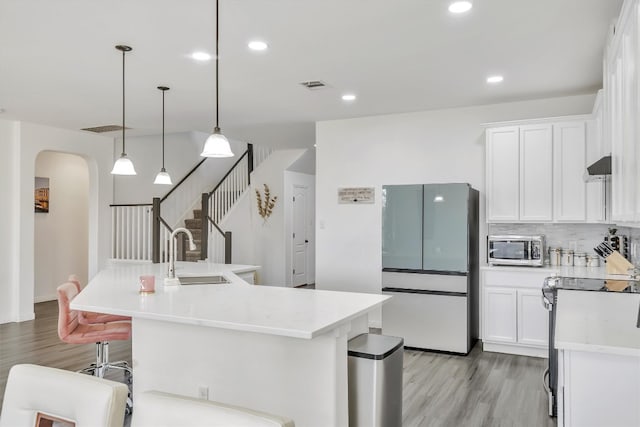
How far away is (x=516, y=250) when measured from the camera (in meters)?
4.96

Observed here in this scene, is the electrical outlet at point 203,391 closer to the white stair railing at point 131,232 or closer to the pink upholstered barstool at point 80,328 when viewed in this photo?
the pink upholstered barstool at point 80,328

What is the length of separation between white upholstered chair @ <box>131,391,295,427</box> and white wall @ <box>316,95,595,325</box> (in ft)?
15.7

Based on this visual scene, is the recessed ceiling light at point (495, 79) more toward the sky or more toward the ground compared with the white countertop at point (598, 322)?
more toward the sky

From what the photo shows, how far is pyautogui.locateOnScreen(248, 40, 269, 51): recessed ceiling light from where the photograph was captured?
355 cm

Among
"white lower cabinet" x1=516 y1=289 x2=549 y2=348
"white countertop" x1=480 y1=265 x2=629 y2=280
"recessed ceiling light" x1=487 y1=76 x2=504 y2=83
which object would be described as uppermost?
"recessed ceiling light" x1=487 y1=76 x2=504 y2=83

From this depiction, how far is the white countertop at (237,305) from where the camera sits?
2173mm

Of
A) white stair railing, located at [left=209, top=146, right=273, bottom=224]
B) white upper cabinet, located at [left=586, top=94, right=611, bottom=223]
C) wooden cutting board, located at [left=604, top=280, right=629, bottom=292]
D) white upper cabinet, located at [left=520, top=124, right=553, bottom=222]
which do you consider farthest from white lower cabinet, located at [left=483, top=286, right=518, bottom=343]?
white stair railing, located at [left=209, top=146, right=273, bottom=224]

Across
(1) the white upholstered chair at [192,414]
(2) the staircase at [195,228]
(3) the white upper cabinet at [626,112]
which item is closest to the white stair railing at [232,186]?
(2) the staircase at [195,228]

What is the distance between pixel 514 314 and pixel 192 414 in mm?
4318

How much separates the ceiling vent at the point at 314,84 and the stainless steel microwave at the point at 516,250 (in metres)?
2.33

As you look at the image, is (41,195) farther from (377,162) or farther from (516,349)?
(516,349)

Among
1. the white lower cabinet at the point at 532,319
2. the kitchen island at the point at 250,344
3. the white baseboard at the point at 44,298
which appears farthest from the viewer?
the white baseboard at the point at 44,298

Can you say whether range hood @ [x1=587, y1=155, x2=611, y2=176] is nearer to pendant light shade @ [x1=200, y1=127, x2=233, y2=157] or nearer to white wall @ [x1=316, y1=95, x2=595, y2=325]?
white wall @ [x1=316, y1=95, x2=595, y2=325]

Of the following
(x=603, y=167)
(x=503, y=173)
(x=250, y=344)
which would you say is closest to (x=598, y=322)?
(x=603, y=167)
